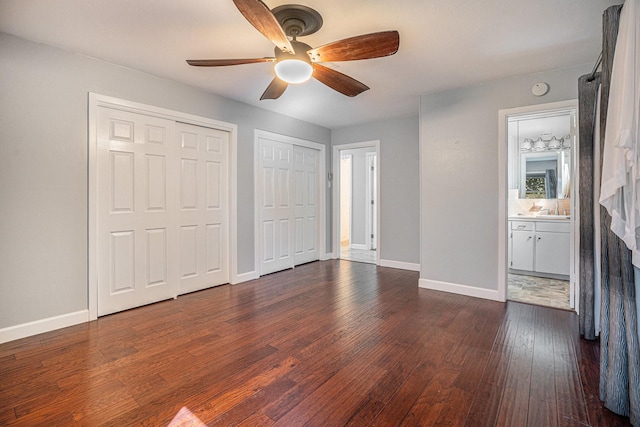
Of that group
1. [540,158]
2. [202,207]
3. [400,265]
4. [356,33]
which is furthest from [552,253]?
[202,207]

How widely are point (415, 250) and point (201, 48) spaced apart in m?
3.94

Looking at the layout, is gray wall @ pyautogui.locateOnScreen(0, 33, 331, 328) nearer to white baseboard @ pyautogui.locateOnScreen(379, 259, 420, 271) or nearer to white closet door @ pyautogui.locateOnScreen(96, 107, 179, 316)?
white closet door @ pyautogui.locateOnScreen(96, 107, 179, 316)

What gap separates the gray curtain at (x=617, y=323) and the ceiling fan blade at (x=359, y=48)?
1.14 m

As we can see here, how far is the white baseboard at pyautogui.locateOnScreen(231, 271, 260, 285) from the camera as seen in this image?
4.07 m

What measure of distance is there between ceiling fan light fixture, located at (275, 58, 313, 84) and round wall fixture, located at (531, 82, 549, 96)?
251cm

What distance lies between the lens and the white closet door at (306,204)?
5078 millimetres

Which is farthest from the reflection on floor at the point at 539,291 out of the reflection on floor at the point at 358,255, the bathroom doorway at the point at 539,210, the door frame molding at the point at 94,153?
the door frame molding at the point at 94,153

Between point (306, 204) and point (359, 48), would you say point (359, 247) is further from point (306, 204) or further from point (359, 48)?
point (359, 48)

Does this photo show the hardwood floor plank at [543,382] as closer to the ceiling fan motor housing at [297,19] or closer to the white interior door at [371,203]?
the ceiling fan motor housing at [297,19]

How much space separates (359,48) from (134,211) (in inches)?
106

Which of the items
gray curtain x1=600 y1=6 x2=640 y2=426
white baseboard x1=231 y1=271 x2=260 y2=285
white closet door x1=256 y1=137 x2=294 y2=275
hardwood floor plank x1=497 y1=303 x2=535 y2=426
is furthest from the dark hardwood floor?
white closet door x1=256 y1=137 x2=294 y2=275

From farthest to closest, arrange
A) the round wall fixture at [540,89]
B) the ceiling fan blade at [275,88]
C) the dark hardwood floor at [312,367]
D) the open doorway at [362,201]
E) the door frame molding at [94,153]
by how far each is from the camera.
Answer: the open doorway at [362,201]
the round wall fixture at [540,89]
the door frame molding at [94,153]
the ceiling fan blade at [275,88]
the dark hardwood floor at [312,367]

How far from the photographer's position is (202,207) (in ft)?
12.3

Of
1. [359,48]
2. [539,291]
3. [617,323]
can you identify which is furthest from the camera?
[539,291]
